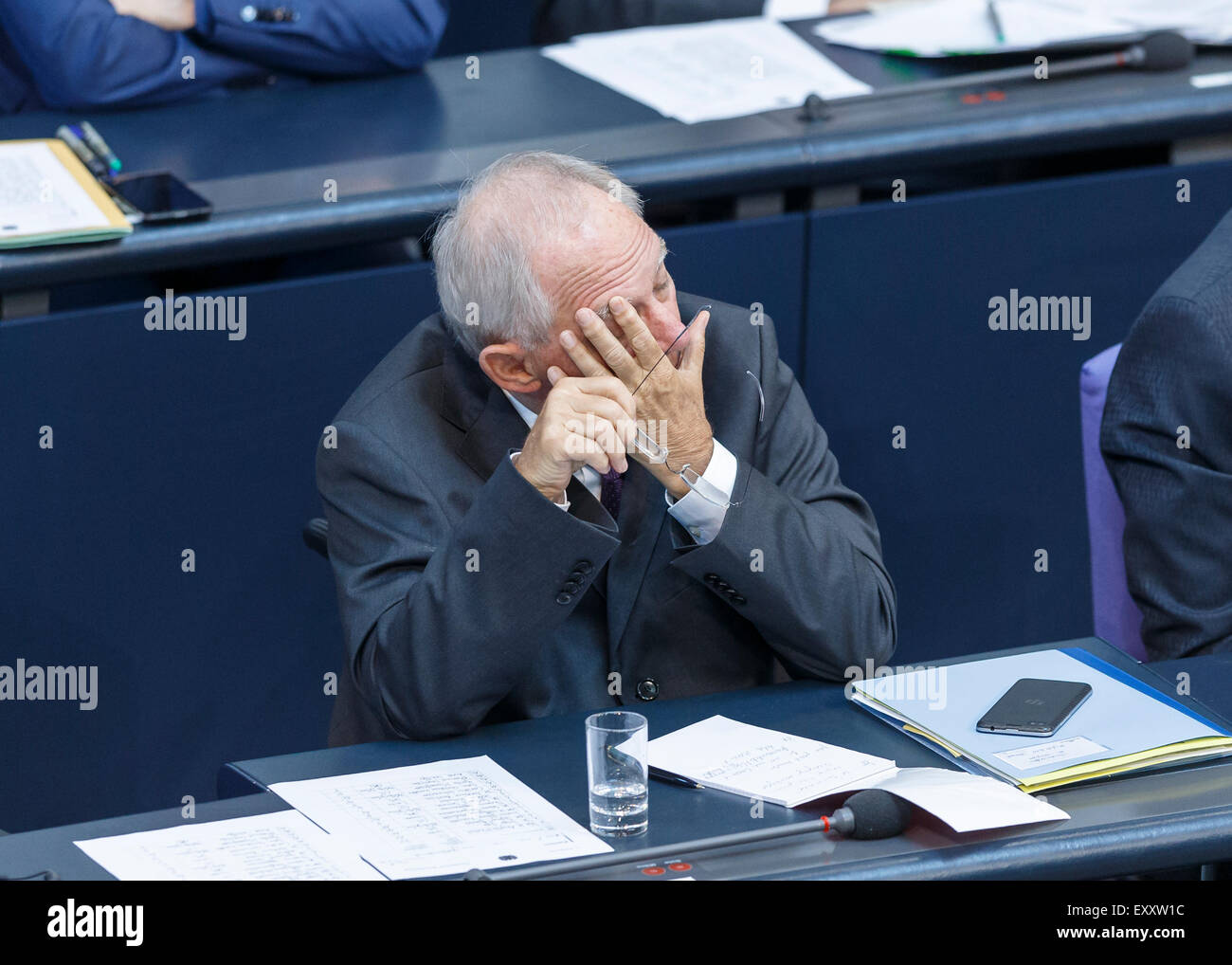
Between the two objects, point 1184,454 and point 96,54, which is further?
point 96,54

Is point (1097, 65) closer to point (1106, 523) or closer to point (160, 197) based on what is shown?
point (1106, 523)

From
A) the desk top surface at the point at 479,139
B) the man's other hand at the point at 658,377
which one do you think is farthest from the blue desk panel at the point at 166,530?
the man's other hand at the point at 658,377

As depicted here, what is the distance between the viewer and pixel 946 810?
5.34ft

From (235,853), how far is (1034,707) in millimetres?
806

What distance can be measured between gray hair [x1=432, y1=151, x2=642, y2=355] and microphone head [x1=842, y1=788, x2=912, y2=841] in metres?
0.69

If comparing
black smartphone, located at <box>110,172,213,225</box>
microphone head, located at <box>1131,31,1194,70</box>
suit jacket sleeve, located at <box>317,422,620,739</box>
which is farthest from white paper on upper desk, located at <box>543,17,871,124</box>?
suit jacket sleeve, located at <box>317,422,620,739</box>

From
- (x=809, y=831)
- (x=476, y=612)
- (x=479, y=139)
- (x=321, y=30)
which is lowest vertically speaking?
(x=809, y=831)

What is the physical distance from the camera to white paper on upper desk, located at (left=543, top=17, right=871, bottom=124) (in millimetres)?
3098

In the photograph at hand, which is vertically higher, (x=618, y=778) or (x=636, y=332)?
(x=636, y=332)

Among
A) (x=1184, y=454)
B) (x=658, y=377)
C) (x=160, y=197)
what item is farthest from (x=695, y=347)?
(x=160, y=197)

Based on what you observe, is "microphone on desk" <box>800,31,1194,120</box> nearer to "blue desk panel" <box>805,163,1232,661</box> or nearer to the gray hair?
"blue desk panel" <box>805,163,1232,661</box>

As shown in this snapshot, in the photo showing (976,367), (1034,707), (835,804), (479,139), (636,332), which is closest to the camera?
(835,804)

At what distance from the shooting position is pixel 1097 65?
3.16 meters
